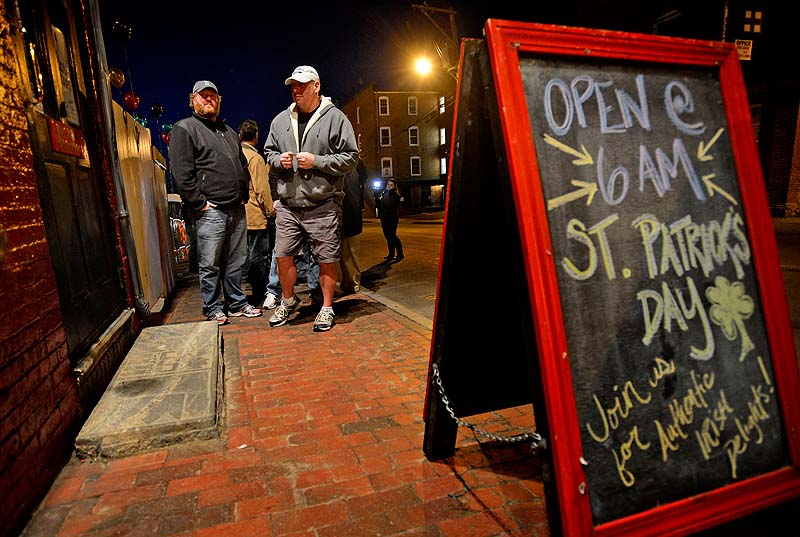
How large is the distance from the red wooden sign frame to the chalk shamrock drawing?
0.10 meters

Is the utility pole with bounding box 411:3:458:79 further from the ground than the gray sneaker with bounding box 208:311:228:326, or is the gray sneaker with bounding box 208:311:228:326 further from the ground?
the utility pole with bounding box 411:3:458:79

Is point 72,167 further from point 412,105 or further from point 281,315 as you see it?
point 412,105

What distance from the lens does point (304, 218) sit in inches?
168

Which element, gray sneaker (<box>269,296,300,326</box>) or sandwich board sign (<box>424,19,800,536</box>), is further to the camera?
gray sneaker (<box>269,296,300,326</box>)

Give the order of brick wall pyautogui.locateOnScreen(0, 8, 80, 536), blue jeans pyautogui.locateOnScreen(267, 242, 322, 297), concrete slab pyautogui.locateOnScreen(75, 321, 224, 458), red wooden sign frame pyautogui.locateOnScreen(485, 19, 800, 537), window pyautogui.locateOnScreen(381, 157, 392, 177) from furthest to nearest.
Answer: window pyautogui.locateOnScreen(381, 157, 392, 177)
blue jeans pyautogui.locateOnScreen(267, 242, 322, 297)
concrete slab pyautogui.locateOnScreen(75, 321, 224, 458)
brick wall pyautogui.locateOnScreen(0, 8, 80, 536)
red wooden sign frame pyautogui.locateOnScreen(485, 19, 800, 537)

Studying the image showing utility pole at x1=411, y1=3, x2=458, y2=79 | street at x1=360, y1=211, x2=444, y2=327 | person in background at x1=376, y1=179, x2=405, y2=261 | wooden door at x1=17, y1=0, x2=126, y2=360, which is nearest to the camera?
wooden door at x1=17, y1=0, x2=126, y2=360

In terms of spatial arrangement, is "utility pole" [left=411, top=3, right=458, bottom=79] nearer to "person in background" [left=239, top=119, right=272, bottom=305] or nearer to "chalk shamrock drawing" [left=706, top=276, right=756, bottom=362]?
"person in background" [left=239, top=119, right=272, bottom=305]

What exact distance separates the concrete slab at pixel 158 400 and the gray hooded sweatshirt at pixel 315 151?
5.19 ft

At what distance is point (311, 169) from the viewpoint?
13.5 ft

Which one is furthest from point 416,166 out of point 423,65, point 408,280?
point 408,280

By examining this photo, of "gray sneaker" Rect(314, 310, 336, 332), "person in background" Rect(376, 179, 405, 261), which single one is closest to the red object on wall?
"person in background" Rect(376, 179, 405, 261)

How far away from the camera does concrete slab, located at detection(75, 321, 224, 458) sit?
88.7 inches

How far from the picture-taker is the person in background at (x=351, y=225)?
226 inches

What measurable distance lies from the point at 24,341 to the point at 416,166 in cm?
4247
